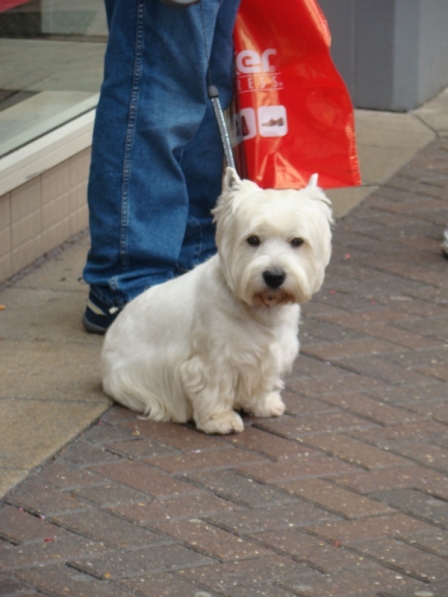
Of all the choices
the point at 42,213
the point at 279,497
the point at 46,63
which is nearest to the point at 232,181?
the point at 279,497

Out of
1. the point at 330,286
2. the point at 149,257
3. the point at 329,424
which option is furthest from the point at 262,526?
the point at 330,286

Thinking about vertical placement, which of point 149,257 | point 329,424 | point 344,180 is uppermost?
point 344,180

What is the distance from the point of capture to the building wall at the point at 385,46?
7.42 m

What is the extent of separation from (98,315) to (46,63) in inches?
70.0

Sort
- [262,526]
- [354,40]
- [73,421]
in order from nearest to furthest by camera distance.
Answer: [262,526] < [73,421] < [354,40]

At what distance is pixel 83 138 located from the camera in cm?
570

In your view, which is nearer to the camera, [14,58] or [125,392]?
[125,392]

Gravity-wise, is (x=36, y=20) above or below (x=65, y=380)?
above

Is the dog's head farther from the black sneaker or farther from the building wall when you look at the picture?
the building wall

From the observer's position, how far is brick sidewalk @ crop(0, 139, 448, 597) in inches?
118

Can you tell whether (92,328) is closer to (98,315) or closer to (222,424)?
(98,315)

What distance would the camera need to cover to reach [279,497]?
3.41m

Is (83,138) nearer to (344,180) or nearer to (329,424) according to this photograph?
(344,180)

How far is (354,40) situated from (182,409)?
4328 millimetres
